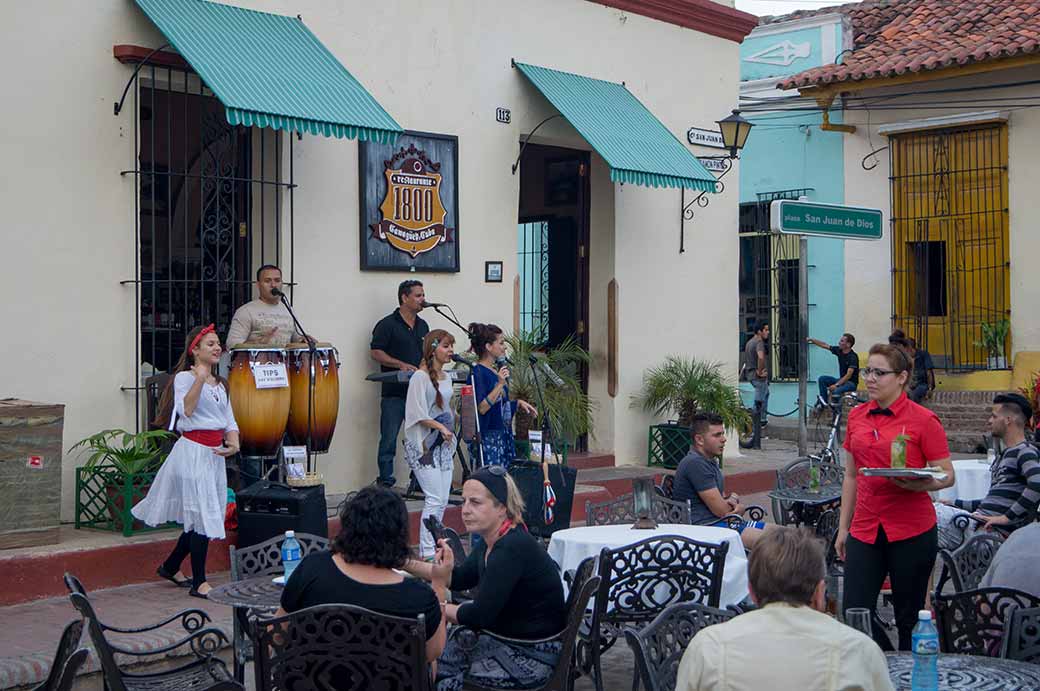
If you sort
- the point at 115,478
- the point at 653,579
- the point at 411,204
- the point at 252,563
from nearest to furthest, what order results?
1. the point at 653,579
2. the point at 252,563
3. the point at 115,478
4. the point at 411,204

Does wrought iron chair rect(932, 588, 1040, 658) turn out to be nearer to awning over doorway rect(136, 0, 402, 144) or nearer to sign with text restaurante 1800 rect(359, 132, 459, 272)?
awning over doorway rect(136, 0, 402, 144)

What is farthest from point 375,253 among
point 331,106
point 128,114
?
point 128,114

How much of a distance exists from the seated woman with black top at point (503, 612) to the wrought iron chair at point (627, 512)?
2.30 m

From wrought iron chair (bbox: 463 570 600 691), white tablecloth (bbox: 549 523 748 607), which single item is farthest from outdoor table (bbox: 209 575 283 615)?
white tablecloth (bbox: 549 523 748 607)

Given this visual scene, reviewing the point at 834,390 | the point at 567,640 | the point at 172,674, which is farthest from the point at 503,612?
the point at 834,390

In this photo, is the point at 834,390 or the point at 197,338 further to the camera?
the point at 834,390

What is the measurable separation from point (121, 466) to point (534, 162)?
7.12 metres

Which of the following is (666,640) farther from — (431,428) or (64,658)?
(431,428)

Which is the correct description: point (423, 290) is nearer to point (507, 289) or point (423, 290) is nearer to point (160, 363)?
point (507, 289)

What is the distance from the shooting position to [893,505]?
6117mm

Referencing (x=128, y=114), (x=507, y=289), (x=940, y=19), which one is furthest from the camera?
(x=940, y=19)

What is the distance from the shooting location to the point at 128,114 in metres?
9.85

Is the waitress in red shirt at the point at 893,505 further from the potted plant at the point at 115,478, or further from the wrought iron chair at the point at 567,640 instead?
the potted plant at the point at 115,478

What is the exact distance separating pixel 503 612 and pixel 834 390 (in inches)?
579
